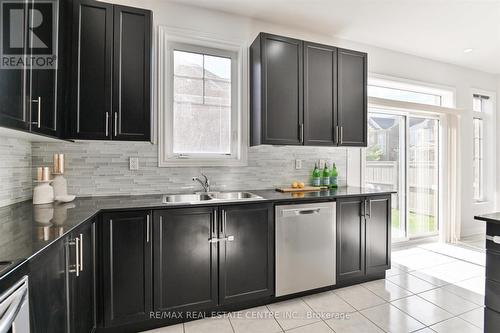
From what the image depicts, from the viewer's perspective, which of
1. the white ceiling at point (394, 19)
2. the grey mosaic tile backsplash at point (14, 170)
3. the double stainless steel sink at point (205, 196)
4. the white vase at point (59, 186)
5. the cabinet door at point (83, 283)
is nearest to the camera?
the cabinet door at point (83, 283)

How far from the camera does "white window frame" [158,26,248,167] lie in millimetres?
2490

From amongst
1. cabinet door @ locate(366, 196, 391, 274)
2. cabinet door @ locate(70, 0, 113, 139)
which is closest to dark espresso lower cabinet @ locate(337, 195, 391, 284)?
cabinet door @ locate(366, 196, 391, 274)

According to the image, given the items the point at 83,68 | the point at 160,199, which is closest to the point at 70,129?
the point at 83,68

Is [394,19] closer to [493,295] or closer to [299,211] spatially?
[299,211]

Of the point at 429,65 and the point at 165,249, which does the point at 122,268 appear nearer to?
the point at 165,249

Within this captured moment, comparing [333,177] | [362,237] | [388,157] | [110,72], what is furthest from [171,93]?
[388,157]

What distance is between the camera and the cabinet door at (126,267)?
1.79 meters

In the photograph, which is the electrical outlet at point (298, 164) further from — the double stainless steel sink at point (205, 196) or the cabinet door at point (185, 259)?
the cabinet door at point (185, 259)

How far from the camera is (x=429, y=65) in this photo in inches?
156

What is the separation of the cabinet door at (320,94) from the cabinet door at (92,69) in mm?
1845

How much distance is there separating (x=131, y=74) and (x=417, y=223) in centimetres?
447

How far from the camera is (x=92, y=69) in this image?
1969 millimetres

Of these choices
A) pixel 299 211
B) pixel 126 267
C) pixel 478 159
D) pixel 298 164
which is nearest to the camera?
pixel 126 267

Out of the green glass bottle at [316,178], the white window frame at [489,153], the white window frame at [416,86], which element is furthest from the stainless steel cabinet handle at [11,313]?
the white window frame at [489,153]
